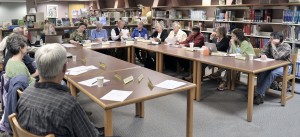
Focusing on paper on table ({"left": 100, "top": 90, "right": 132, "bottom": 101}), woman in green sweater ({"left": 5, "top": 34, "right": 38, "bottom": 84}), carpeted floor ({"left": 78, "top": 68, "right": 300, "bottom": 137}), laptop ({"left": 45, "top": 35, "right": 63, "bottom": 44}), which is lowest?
carpeted floor ({"left": 78, "top": 68, "right": 300, "bottom": 137})

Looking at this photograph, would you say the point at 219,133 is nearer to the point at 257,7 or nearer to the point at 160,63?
the point at 160,63

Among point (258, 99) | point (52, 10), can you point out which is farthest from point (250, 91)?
point (52, 10)

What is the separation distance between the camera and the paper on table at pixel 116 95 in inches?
89.4

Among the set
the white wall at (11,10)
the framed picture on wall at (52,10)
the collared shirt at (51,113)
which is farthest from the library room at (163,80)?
the white wall at (11,10)

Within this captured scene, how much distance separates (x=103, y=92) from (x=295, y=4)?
172 inches

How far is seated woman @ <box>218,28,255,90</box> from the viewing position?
4.46m

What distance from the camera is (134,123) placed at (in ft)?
11.3

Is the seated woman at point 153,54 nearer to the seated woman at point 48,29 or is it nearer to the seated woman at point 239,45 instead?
the seated woman at point 239,45

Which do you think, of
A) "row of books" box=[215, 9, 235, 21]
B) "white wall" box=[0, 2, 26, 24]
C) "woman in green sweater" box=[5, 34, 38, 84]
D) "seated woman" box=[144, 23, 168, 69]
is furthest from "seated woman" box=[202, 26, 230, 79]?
"white wall" box=[0, 2, 26, 24]

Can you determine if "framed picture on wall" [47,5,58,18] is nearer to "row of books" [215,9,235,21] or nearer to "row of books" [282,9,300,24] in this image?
"row of books" [215,9,235,21]

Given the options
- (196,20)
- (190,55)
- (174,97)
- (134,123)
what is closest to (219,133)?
(134,123)

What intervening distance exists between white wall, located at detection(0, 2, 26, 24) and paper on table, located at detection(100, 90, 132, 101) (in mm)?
16314

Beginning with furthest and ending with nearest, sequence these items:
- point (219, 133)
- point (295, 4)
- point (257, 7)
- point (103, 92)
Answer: point (257, 7), point (295, 4), point (219, 133), point (103, 92)

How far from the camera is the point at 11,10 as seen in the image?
1670 cm
